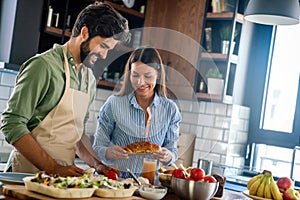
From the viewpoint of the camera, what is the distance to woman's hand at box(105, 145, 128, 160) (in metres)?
2.84

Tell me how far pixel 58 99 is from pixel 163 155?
67 cm

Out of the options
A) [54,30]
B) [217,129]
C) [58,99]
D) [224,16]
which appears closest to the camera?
[58,99]

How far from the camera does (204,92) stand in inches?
205

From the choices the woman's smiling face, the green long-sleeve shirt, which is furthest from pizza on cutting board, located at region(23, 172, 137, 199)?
the woman's smiling face

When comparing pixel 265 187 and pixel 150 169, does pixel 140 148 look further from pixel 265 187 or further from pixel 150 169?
pixel 265 187

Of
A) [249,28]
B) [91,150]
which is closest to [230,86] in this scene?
[249,28]

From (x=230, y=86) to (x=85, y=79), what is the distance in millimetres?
2564

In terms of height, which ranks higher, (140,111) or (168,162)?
(140,111)

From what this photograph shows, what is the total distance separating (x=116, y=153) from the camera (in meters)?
2.85

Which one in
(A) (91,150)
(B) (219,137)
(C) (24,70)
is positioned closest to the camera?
(C) (24,70)

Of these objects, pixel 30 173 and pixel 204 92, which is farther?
pixel 204 92

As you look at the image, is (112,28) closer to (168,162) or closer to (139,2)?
(168,162)

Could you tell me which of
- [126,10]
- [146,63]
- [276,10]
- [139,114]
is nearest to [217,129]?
[126,10]

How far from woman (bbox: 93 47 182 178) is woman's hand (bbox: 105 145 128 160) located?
87 millimetres
